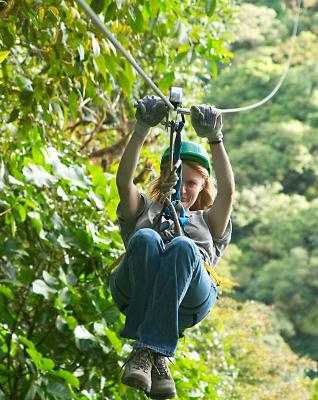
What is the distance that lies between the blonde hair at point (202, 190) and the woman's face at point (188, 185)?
0.01 meters

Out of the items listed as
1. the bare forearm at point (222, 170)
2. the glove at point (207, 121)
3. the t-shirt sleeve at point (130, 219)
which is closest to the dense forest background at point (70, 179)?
the glove at point (207, 121)

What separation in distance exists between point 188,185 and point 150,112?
0.30m

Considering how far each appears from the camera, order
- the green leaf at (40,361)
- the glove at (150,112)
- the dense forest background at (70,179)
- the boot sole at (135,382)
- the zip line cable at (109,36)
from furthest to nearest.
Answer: the green leaf at (40,361)
the dense forest background at (70,179)
the glove at (150,112)
the boot sole at (135,382)
the zip line cable at (109,36)

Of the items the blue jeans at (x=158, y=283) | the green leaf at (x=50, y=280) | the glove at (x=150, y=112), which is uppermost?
the glove at (x=150, y=112)

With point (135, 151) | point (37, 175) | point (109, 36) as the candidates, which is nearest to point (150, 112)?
point (135, 151)

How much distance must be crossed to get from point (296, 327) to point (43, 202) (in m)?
22.3

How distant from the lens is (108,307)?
4.30 metres

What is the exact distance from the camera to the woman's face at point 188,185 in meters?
3.06

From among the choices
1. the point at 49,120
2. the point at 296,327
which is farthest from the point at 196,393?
the point at 296,327

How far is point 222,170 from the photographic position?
297 cm

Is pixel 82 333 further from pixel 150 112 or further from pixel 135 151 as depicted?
pixel 150 112

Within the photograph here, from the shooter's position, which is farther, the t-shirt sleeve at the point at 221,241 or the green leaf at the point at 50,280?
the green leaf at the point at 50,280

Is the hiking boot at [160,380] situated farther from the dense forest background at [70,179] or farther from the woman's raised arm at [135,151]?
the dense forest background at [70,179]

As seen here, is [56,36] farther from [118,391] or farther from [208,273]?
[118,391]
